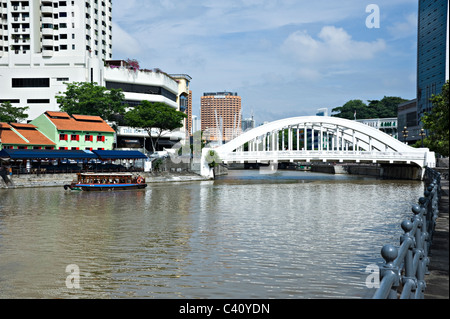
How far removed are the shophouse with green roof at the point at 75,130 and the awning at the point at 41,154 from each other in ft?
20.7

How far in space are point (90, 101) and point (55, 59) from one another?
49.8 ft

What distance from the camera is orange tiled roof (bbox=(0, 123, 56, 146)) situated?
53312 mm

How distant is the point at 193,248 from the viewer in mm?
18328

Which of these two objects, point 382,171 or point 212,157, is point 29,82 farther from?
point 382,171

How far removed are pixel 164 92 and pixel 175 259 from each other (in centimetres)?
7202

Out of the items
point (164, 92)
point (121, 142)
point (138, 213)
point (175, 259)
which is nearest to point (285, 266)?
point (175, 259)

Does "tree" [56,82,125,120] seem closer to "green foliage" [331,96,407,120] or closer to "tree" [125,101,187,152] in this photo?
"tree" [125,101,187,152]

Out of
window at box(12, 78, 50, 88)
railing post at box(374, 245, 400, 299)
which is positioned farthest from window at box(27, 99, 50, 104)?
railing post at box(374, 245, 400, 299)

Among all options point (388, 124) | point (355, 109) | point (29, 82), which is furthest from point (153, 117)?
point (355, 109)

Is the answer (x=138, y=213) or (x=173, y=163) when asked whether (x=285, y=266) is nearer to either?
(x=138, y=213)

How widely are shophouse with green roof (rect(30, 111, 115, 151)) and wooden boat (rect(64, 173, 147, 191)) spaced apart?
49.0 feet

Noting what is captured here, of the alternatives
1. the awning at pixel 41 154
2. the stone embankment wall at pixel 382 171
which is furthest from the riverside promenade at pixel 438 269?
the stone embankment wall at pixel 382 171

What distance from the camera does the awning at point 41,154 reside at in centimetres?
4756

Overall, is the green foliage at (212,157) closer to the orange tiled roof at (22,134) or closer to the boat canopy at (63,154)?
the boat canopy at (63,154)
